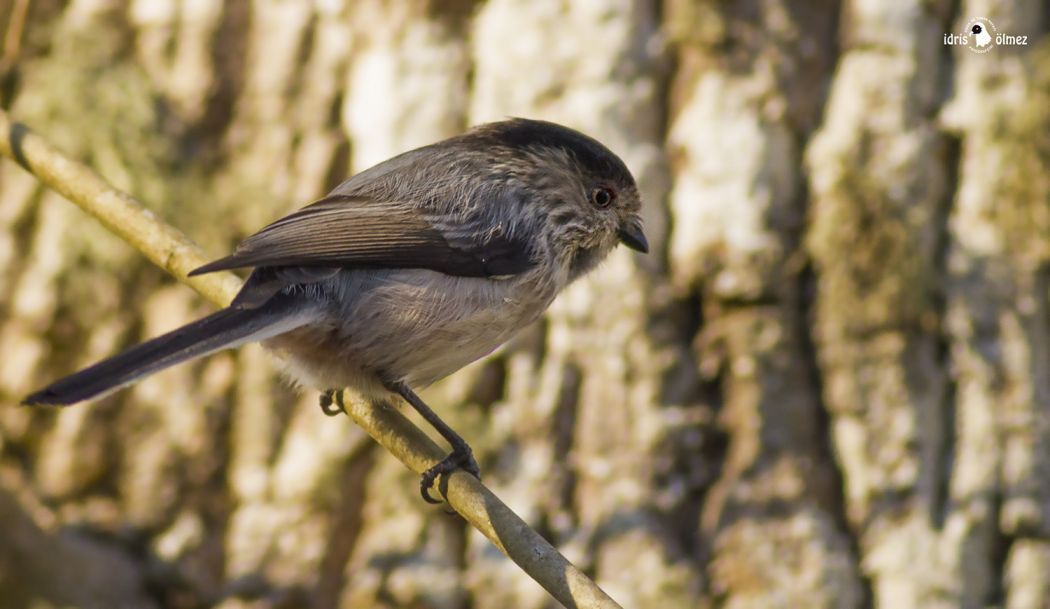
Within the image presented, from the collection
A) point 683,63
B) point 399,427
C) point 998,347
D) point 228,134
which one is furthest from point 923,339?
point 228,134

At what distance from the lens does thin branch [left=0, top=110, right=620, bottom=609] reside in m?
3.10

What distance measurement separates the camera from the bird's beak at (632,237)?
3955 millimetres

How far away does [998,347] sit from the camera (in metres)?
4.70

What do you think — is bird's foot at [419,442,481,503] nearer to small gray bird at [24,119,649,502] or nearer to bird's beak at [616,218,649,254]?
small gray bird at [24,119,649,502]

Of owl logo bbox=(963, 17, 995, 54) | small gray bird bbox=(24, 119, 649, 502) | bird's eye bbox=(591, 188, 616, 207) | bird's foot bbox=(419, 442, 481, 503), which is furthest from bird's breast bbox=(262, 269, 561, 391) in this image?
owl logo bbox=(963, 17, 995, 54)

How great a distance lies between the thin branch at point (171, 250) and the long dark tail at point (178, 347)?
24 centimetres

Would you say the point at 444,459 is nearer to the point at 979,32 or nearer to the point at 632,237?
the point at 632,237

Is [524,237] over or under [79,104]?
under

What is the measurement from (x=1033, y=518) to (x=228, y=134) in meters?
3.29

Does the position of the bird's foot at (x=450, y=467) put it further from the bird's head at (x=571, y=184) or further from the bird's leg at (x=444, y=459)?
the bird's head at (x=571, y=184)

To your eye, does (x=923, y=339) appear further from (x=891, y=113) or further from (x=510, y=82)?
(x=510, y=82)

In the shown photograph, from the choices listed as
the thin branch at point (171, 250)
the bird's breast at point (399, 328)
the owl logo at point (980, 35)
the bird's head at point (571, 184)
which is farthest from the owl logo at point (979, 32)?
the thin branch at point (171, 250)

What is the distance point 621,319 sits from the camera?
4535 millimetres

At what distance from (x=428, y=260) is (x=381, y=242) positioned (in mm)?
143
